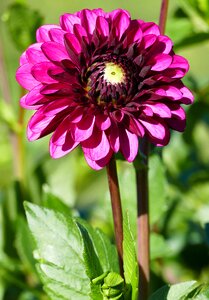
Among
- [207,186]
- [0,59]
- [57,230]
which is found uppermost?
[0,59]

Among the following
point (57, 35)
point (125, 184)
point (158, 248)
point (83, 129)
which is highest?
point (57, 35)

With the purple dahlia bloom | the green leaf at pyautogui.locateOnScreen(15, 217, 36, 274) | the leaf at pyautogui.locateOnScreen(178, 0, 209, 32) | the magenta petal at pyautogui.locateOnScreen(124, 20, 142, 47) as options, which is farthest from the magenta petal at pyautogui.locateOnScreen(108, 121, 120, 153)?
the leaf at pyautogui.locateOnScreen(178, 0, 209, 32)

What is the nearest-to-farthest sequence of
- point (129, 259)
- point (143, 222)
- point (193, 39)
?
1. point (129, 259)
2. point (143, 222)
3. point (193, 39)

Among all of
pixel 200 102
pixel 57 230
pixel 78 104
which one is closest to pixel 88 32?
pixel 78 104

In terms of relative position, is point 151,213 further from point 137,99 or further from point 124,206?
point 137,99

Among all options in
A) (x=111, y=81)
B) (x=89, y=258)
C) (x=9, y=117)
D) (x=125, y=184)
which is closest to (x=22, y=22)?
(x=9, y=117)

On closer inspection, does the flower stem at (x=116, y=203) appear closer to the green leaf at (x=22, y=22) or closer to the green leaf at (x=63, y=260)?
the green leaf at (x=63, y=260)

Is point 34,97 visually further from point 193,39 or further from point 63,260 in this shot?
point 193,39

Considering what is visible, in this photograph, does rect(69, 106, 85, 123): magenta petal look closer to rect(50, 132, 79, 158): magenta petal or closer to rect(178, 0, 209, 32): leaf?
rect(50, 132, 79, 158): magenta petal
